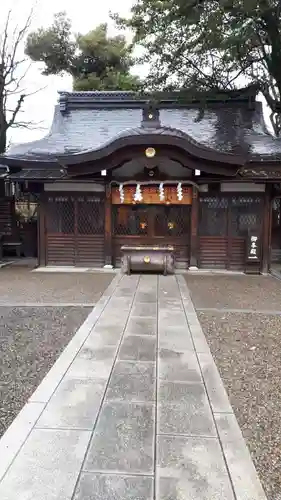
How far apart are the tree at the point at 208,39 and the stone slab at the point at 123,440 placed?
22.5 feet

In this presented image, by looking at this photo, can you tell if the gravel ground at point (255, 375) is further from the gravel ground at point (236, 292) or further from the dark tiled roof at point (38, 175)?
the dark tiled roof at point (38, 175)

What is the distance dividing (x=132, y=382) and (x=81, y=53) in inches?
911

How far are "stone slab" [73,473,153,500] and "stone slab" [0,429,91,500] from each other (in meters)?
0.06

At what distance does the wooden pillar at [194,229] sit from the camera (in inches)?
409

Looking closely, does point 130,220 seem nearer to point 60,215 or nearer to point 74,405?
point 60,215

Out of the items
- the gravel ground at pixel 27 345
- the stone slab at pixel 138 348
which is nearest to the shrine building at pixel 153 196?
the gravel ground at pixel 27 345

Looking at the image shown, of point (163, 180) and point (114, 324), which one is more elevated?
point (163, 180)

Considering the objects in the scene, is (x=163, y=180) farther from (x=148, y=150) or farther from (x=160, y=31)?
(x=160, y=31)

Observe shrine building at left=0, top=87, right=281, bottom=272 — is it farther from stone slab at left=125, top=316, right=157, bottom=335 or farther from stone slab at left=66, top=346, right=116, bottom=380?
stone slab at left=66, top=346, right=116, bottom=380

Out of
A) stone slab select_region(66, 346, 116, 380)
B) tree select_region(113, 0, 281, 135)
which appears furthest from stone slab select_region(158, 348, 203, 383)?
tree select_region(113, 0, 281, 135)

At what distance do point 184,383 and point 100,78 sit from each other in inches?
858

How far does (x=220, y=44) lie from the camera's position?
835cm

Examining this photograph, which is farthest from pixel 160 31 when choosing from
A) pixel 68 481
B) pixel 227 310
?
pixel 68 481

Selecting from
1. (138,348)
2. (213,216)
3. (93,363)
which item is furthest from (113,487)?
(213,216)
